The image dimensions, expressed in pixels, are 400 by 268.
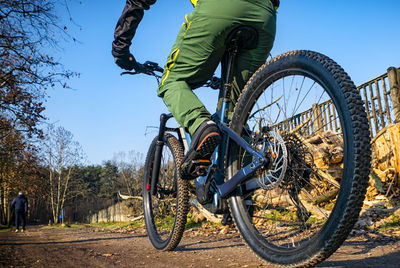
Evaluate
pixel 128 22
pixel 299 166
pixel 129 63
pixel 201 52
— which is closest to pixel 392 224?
pixel 299 166

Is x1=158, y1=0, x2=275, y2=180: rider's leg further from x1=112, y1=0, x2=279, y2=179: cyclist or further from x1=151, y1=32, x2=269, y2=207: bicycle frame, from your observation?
x1=151, y1=32, x2=269, y2=207: bicycle frame

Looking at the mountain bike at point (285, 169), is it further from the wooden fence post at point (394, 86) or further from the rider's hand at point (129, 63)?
the wooden fence post at point (394, 86)

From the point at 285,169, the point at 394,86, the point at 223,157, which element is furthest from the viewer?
the point at 394,86

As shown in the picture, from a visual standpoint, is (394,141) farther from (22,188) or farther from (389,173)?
(22,188)

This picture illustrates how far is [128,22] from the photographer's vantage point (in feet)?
7.39

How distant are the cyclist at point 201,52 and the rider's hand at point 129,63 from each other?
0.42m

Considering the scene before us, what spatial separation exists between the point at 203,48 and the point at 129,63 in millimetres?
1150

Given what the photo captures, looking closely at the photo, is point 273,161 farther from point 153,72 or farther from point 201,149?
point 153,72

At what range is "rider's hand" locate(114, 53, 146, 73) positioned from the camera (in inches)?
110

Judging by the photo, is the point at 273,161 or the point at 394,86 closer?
the point at 273,161

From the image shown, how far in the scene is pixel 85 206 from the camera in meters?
38.9

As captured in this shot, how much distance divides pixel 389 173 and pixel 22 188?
27084 mm

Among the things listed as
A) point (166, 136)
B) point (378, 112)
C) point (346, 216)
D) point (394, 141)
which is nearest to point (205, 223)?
point (166, 136)

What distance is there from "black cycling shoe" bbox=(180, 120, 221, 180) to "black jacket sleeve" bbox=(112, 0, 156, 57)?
0.98 m
